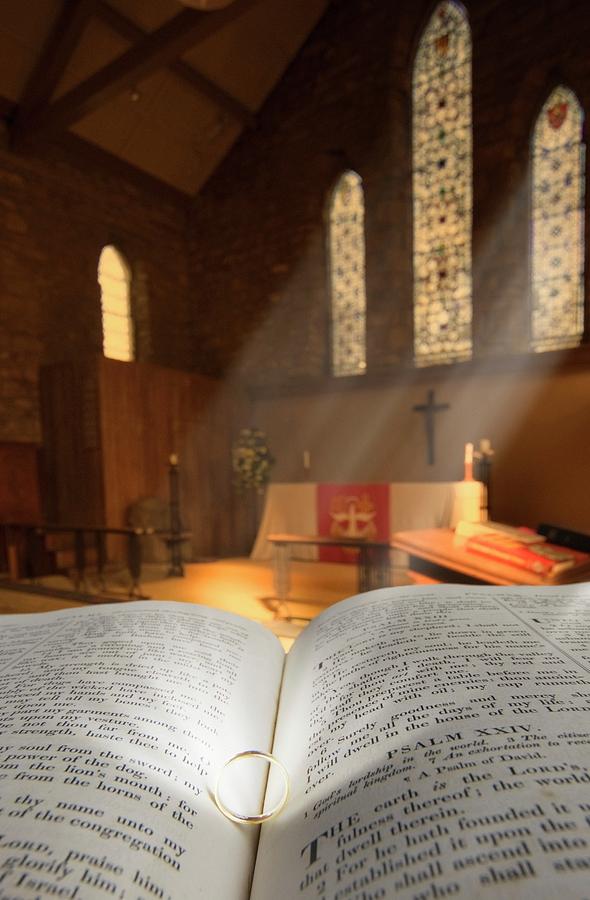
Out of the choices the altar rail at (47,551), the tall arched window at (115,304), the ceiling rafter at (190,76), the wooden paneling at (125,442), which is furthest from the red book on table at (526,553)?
the ceiling rafter at (190,76)

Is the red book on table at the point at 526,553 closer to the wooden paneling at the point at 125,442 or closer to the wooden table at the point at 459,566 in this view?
the wooden table at the point at 459,566

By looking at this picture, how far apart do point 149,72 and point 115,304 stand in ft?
10.2

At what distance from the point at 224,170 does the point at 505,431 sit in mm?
6204

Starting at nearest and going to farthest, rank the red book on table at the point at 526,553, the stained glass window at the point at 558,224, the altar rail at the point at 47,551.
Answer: the red book on table at the point at 526,553
the altar rail at the point at 47,551
the stained glass window at the point at 558,224

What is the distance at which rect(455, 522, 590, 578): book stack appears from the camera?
6.16 ft

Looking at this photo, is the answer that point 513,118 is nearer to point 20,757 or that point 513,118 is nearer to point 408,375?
point 408,375

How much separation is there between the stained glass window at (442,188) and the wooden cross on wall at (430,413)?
676 millimetres

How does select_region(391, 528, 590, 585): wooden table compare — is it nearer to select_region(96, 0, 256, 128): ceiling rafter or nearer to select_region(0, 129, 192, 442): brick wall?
select_region(0, 129, 192, 442): brick wall

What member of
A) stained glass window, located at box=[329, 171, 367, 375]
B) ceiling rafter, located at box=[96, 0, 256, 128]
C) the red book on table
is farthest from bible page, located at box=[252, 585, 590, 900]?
ceiling rafter, located at box=[96, 0, 256, 128]

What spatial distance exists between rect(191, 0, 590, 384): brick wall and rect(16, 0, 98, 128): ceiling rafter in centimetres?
277

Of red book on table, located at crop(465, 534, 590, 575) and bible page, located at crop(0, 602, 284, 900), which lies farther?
red book on table, located at crop(465, 534, 590, 575)

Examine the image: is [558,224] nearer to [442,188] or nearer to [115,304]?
[442,188]

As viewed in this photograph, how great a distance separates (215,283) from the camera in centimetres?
804

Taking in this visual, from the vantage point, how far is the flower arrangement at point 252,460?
6.35 metres
